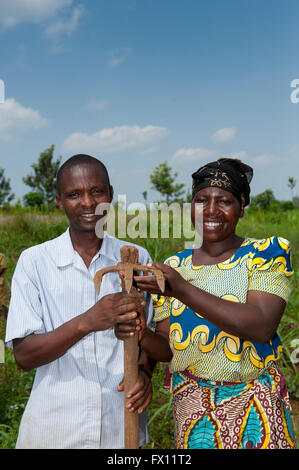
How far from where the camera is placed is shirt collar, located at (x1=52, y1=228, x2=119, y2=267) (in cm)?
177

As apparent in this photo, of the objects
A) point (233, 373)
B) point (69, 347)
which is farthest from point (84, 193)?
point (233, 373)

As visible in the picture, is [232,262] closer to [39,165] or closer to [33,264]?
[33,264]

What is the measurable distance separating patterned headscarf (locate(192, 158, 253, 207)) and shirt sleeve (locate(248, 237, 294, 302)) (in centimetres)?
26

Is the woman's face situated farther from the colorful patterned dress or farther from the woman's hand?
the woman's hand

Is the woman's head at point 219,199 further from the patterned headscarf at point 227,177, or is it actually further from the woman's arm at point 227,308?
the woman's arm at point 227,308

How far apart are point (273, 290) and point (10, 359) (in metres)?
3.53

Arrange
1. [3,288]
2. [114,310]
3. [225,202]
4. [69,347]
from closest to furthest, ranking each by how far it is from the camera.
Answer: [114,310] < [69,347] < [225,202] < [3,288]

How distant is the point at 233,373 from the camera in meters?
1.63

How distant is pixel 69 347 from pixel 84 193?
587 mm

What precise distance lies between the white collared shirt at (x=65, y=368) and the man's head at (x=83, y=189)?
16 centimetres

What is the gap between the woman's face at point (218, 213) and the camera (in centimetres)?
181

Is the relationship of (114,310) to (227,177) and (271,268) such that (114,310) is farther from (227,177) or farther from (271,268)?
(227,177)

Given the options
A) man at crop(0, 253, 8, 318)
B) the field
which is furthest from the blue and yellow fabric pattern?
man at crop(0, 253, 8, 318)

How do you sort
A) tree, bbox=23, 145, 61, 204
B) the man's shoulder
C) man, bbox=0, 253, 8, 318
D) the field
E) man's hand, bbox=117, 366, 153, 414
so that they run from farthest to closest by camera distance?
tree, bbox=23, 145, 61, 204, man, bbox=0, 253, 8, 318, the field, the man's shoulder, man's hand, bbox=117, 366, 153, 414
